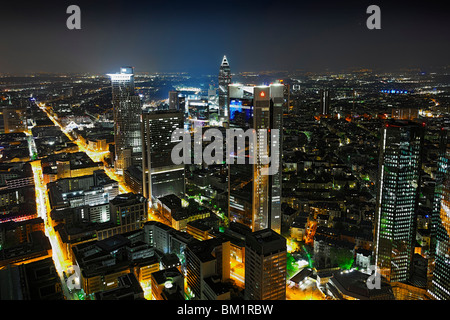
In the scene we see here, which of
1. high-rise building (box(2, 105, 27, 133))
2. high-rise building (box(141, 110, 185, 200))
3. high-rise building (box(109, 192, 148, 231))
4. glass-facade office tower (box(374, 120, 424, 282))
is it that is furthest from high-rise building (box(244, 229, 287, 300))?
high-rise building (box(2, 105, 27, 133))

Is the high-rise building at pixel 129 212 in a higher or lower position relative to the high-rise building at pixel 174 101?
lower

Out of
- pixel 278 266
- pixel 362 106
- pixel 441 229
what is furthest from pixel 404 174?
pixel 362 106

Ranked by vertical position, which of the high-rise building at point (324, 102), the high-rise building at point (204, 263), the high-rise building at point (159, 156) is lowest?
the high-rise building at point (204, 263)

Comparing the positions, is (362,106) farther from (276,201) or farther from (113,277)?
(113,277)

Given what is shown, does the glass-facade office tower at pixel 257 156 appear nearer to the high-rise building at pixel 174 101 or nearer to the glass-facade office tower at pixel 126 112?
the glass-facade office tower at pixel 126 112

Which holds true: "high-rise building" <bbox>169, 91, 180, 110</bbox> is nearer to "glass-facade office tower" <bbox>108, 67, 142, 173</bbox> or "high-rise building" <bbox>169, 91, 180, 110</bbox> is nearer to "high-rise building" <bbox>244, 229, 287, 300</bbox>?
"glass-facade office tower" <bbox>108, 67, 142, 173</bbox>

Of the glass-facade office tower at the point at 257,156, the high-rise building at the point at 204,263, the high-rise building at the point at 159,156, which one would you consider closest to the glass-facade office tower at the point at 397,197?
the glass-facade office tower at the point at 257,156

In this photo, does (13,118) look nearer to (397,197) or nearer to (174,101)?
(174,101)
